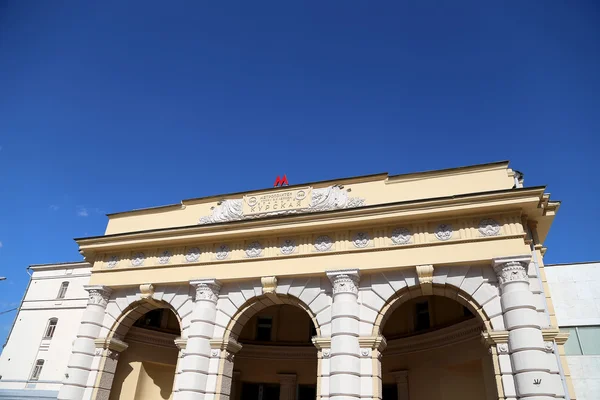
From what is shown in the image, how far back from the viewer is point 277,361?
25.2 metres

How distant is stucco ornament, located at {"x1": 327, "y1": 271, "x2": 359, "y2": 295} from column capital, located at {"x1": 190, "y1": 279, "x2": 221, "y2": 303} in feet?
17.7

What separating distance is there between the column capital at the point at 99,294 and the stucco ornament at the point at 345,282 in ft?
37.6

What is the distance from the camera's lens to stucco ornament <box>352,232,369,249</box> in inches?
701

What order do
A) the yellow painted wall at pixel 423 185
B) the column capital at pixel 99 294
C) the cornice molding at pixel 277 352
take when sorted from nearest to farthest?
the yellow painted wall at pixel 423 185 < the column capital at pixel 99 294 < the cornice molding at pixel 277 352

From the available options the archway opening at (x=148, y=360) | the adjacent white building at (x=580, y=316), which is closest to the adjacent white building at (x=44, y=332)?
the archway opening at (x=148, y=360)

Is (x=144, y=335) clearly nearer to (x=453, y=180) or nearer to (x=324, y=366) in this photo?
(x=324, y=366)

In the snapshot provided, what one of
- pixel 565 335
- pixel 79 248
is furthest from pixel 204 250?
pixel 565 335

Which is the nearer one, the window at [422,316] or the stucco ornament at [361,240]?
the stucco ornament at [361,240]

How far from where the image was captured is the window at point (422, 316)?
22266 mm

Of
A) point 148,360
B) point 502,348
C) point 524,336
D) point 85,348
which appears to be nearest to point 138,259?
point 85,348

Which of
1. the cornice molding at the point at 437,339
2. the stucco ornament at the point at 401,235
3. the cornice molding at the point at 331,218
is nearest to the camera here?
the cornice molding at the point at 331,218

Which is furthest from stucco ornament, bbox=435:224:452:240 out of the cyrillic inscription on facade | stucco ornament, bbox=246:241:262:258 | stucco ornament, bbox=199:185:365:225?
stucco ornament, bbox=246:241:262:258

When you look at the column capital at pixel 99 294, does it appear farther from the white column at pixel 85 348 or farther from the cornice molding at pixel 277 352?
the cornice molding at pixel 277 352

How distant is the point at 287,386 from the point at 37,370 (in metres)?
26.7
